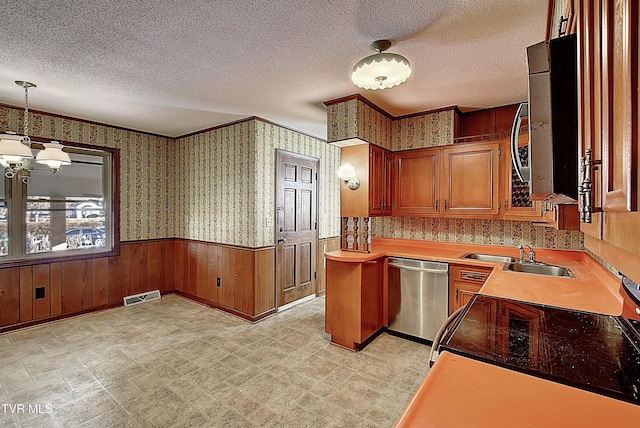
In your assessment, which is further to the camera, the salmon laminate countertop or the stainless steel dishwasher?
the stainless steel dishwasher

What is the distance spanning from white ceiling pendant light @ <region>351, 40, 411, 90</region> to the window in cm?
391

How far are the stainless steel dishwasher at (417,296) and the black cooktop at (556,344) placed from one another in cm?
144

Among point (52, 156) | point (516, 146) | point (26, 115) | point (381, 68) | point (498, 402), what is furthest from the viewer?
point (26, 115)

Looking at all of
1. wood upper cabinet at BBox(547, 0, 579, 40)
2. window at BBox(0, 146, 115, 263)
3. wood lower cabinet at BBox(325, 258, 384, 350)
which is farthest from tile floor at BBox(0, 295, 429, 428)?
wood upper cabinet at BBox(547, 0, 579, 40)

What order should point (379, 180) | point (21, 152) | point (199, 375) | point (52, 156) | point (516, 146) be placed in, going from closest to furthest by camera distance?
1. point (516, 146)
2. point (199, 375)
3. point (21, 152)
4. point (52, 156)
5. point (379, 180)

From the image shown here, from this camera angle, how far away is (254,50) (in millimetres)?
2166

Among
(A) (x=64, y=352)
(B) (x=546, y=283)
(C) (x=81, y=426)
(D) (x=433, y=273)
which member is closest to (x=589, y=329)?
(B) (x=546, y=283)

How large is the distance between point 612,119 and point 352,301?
2.71m

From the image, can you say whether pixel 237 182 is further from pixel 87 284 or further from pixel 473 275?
pixel 473 275

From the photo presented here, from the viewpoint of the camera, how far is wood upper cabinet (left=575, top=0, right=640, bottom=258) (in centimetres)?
45

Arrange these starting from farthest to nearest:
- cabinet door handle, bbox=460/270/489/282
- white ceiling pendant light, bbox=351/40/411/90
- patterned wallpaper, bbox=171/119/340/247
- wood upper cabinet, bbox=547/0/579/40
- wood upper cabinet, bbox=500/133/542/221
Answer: patterned wallpaper, bbox=171/119/340/247 → wood upper cabinet, bbox=500/133/542/221 → cabinet door handle, bbox=460/270/489/282 → white ceiling pendant light, bbox=351/40/411/90 → wood upper cabinet, bbox=547/0/579/40

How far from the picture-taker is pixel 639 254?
42cm

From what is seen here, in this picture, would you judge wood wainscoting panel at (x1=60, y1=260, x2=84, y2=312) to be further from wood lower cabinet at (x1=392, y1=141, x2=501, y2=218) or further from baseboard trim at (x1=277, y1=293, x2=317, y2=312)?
wood lower cabinet at (x1=392, y1=141, x2=501, y2=218)

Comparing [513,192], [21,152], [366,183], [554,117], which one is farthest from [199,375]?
[513,192]
